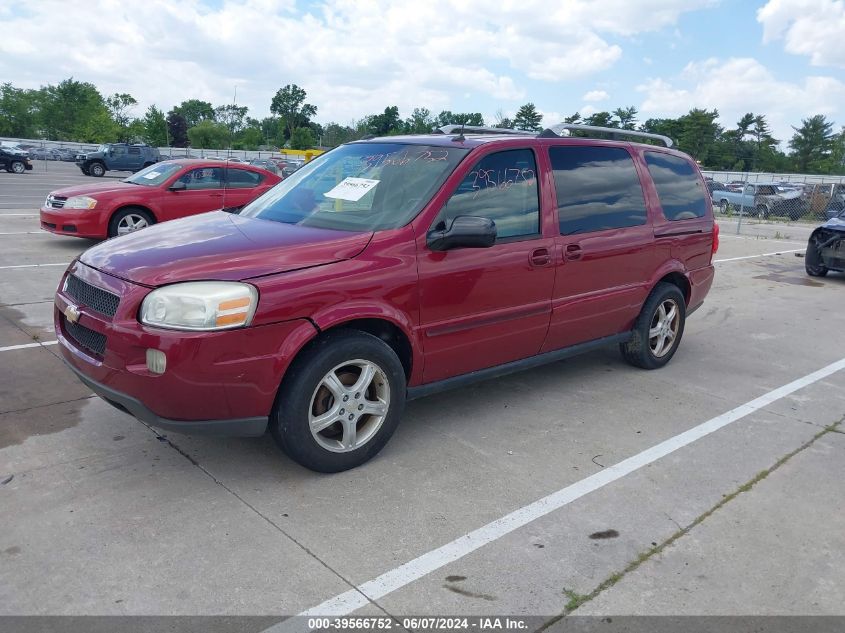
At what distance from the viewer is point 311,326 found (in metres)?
3.48

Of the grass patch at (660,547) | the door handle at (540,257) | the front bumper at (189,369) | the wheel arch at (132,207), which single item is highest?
the door handle at (540,257)

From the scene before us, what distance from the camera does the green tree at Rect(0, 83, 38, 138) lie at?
7888cm

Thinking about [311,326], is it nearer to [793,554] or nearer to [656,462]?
[656,462]

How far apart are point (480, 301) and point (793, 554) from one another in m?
2.05

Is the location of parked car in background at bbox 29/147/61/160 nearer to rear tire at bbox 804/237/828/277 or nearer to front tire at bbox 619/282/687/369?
rear tire at bbox 804/237/828/277

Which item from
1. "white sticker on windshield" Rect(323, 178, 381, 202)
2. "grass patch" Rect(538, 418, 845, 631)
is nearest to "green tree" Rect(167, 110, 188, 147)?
"white sticker on windshield" Rect(323, 178, 381, 202)

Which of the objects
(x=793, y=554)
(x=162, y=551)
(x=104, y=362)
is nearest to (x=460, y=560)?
(x=162, y=551)

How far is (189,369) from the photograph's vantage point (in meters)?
3.22

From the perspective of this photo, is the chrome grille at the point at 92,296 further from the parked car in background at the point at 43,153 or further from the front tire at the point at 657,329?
the parked car in background at the point at 43,153

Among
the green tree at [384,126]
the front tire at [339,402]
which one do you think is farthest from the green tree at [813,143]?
the front tire at [339,402]

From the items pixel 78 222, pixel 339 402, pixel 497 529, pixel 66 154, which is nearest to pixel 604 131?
pixel 339 402

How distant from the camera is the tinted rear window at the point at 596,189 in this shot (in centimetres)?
475

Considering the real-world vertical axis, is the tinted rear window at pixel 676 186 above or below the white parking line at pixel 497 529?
above

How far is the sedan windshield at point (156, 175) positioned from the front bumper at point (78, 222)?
1.13 metres
